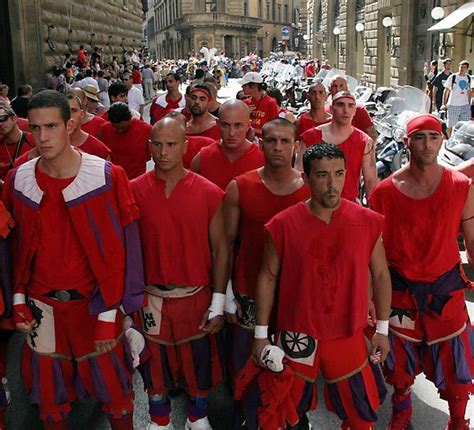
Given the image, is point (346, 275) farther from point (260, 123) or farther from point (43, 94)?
point (260, 123)

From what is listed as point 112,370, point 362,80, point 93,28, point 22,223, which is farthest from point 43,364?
point 362,80

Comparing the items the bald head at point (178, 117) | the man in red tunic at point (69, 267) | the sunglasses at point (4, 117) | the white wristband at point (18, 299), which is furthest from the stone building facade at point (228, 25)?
the white wristband at point (18, 299)

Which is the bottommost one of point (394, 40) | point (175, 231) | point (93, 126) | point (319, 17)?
point (175, 231)

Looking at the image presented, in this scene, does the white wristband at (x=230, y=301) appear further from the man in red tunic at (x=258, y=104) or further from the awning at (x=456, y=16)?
the awning at (x=456, y=16)

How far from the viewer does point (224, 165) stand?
4633mm

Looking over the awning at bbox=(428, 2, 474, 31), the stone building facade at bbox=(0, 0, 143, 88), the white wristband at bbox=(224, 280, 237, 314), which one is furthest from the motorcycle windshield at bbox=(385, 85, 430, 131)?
the stone building facade at bbox=(0, 0, 143, 88)

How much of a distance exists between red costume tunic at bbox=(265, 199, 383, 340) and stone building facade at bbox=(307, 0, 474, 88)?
51.7 ft

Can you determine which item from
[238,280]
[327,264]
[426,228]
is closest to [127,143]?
[238,280]

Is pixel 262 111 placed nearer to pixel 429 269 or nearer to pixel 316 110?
pixel 316 110

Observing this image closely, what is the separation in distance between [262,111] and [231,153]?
3.56 m

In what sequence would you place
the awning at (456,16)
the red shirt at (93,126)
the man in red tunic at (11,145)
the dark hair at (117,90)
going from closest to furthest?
the man in red tunic at (11,145)
the red shirt at (93,126)
the dark hair at (117,90)
the awning at (456,16)

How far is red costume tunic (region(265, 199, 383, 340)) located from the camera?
3.05 metres

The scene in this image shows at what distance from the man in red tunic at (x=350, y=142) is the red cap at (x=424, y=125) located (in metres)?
1.57

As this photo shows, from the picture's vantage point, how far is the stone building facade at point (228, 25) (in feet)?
249
